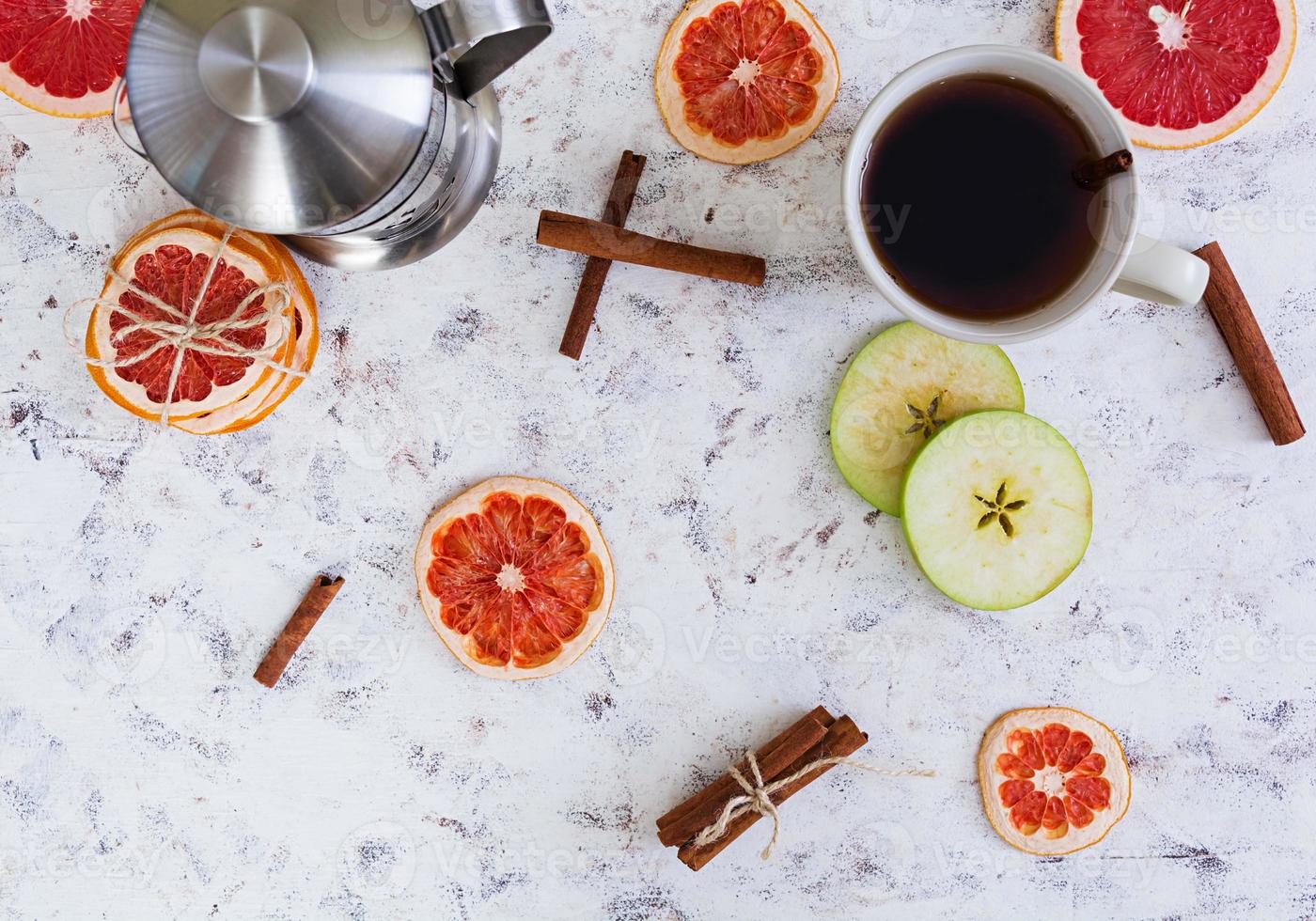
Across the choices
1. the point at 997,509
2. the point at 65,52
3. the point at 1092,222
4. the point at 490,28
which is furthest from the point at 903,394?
the point at 65,52

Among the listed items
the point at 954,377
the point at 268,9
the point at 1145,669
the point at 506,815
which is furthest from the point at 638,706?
the point at 268,9

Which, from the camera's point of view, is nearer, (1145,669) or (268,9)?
(268,9)

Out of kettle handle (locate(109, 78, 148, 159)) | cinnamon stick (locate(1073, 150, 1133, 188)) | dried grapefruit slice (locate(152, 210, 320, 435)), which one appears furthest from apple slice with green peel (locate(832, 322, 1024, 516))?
kettle handle (locate(109, 78, 148, 159))

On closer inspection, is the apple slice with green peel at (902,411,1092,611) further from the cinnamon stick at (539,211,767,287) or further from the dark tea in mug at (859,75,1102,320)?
the cinnamon stick at (539,211,767,287)

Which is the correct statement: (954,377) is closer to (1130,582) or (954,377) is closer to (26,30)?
(1130,582)

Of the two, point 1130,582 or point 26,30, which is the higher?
point 26,30
